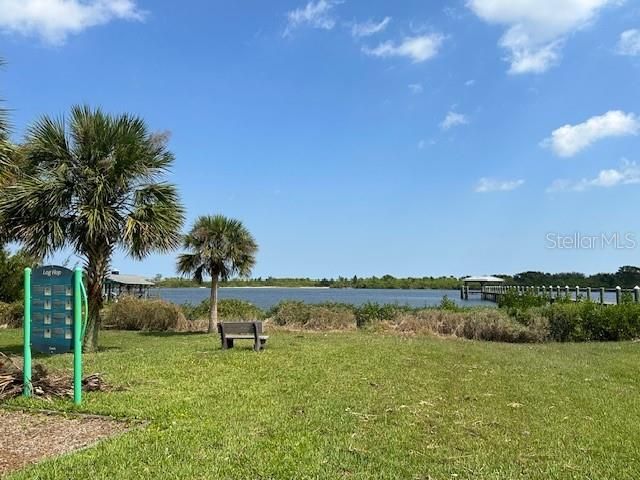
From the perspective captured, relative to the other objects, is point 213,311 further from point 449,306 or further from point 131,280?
point 131,280

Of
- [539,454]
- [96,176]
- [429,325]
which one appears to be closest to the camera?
[539,454]

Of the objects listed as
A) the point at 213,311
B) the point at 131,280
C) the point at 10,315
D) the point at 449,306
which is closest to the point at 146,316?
the point at 213,311

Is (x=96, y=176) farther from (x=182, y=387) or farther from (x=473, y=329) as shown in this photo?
(x=473, y=329)

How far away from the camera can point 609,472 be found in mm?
4703

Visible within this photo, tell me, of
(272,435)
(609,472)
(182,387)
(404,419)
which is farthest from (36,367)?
(609,472)

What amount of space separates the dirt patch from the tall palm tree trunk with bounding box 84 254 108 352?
7.88 m

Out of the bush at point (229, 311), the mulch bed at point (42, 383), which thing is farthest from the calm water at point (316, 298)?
the mulch bed at point (42, 383)

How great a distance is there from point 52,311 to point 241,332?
245 inches

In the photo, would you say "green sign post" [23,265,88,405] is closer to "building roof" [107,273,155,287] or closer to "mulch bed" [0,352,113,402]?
"mulch bed" [0,352,113,402]

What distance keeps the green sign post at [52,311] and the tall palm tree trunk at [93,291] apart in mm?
6796

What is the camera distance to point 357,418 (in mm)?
6348

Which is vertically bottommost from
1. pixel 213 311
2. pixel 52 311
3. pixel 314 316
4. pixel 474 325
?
pixel 474 325

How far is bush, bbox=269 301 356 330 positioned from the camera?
22.0 meters

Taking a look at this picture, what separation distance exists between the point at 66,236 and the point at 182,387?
25.1ft
